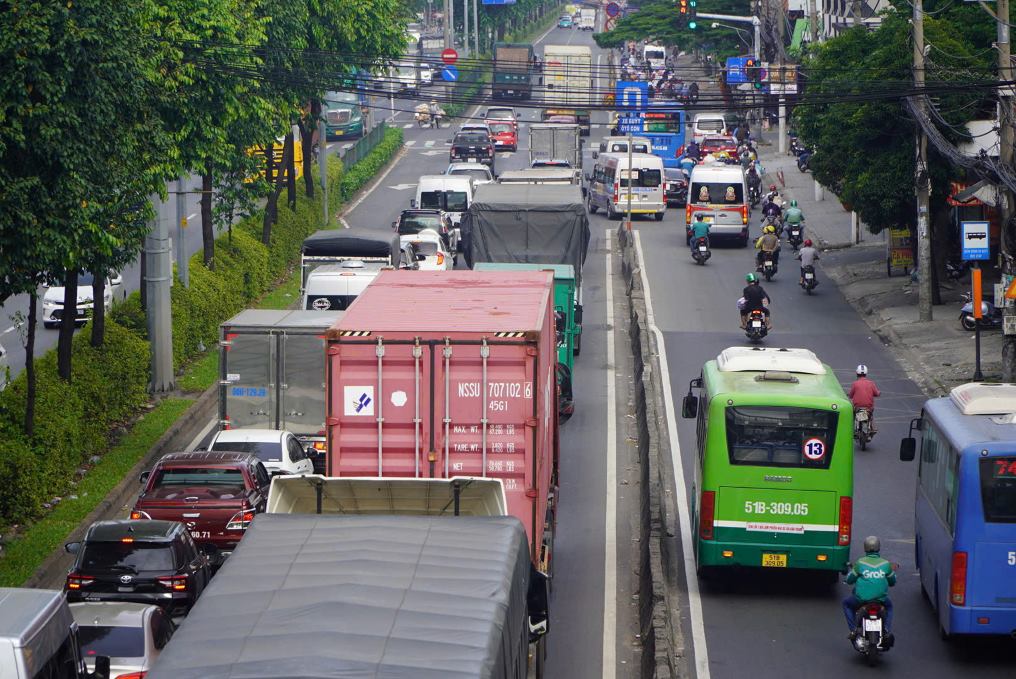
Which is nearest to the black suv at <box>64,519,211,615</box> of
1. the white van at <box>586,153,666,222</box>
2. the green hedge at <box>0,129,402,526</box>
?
the green hedge at <box>0,129,402,526</box>

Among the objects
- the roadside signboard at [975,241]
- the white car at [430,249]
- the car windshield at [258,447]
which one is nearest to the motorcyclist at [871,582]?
the car windshield at [258,447]

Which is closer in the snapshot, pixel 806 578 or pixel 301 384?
pixel 806 578

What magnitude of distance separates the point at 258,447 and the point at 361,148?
48.6m

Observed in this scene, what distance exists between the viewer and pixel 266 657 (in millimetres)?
7805

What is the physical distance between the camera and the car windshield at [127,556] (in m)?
14.7

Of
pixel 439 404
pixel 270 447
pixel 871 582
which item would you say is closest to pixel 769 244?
pixel 270 447

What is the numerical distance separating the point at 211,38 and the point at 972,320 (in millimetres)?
17187

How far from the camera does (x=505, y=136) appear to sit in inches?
2965

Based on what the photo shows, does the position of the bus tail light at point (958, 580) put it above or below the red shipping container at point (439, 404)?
below

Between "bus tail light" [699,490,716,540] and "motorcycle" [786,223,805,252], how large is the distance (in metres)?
29.1

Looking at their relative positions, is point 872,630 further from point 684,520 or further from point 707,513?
point 684,520

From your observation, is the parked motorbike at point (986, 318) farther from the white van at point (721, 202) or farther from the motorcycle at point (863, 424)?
the white van at point (721, 202)

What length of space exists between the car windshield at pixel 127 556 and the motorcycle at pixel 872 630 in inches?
273

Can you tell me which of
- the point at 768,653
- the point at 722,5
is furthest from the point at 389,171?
the point at 768,653
